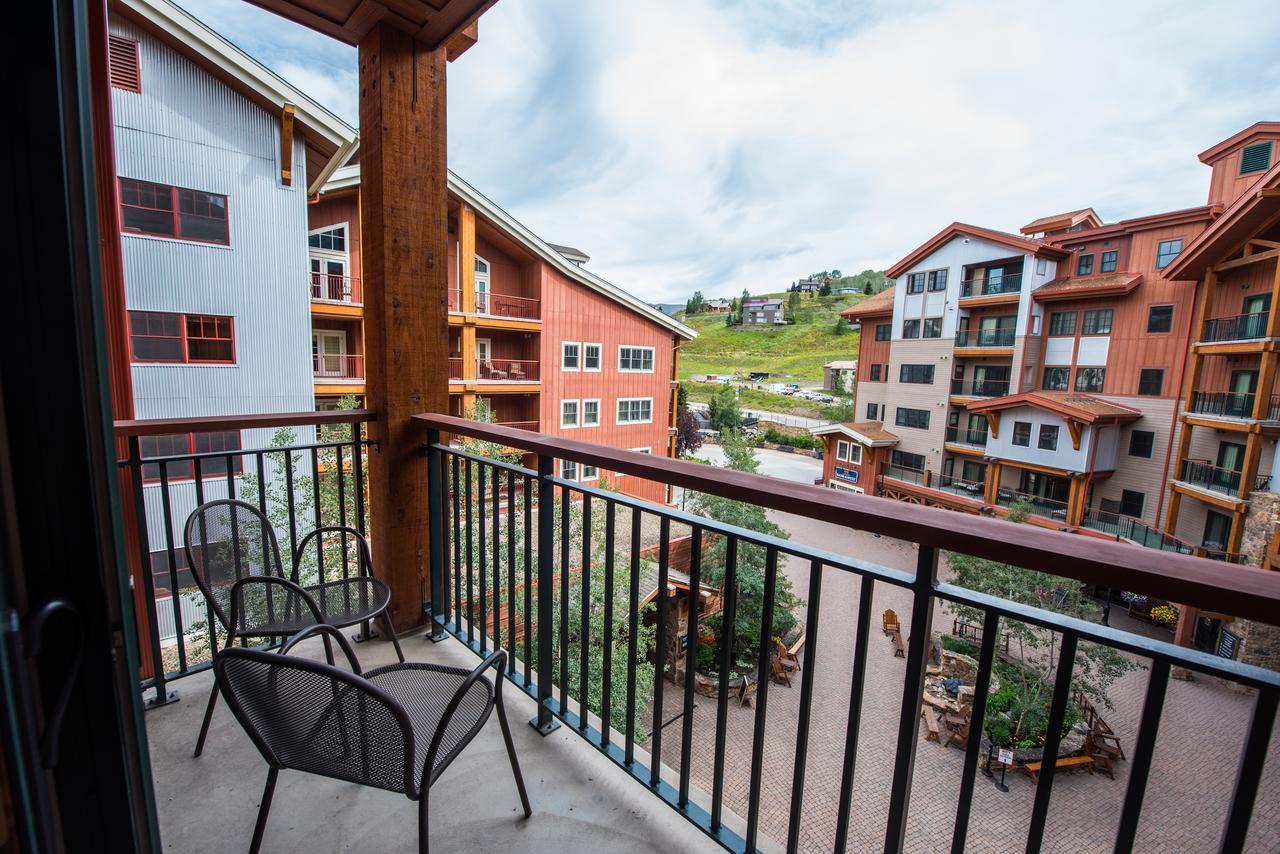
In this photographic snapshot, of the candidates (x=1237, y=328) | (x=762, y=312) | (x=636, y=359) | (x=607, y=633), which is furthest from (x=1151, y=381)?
(x=607, y=633)

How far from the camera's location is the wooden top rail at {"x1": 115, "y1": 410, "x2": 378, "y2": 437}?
167cm

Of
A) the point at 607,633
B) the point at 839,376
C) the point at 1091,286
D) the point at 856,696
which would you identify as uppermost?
the point at 1091,286

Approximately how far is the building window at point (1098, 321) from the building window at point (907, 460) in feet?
10.2

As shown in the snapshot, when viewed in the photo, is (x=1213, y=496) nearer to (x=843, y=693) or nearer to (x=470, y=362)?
(x=843, y=693)

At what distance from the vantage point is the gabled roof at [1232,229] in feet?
18.3

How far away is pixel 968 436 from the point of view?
9.66 meters

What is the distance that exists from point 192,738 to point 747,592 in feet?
28.3

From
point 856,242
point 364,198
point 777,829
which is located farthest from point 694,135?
point 777,829

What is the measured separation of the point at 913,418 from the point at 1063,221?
358 cm

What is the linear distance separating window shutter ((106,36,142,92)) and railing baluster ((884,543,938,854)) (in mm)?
8923

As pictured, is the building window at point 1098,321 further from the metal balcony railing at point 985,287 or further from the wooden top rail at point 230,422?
the wooden top rail at point 230,422

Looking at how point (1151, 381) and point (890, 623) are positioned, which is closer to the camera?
point (1151, 381)

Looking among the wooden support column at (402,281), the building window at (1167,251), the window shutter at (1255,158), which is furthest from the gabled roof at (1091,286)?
the wooden support column at (402,281)

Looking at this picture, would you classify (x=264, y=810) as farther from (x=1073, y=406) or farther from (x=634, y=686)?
(x=1073, y=406)
